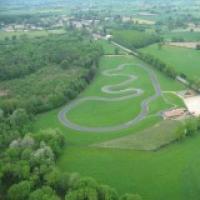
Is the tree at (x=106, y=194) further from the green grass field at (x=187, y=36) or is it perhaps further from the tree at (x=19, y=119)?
the green grass field at (x=187, y=36)

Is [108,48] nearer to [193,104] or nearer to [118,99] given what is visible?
[118,99]

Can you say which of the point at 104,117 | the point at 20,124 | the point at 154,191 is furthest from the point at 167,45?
the point at 154,191

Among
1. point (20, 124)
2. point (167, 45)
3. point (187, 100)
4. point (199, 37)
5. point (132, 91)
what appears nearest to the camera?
point (20, 124)

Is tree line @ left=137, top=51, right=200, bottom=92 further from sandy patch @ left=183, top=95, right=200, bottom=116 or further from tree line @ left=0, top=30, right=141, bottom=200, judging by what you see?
tree line @ left=0, top=30, right=141, bottom=200

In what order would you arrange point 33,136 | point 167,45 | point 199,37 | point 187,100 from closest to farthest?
point 33,136 → point 187,100 → point 167,45 → point 199,37

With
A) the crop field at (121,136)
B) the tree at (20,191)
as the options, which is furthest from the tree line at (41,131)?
the crop field at (121,136)

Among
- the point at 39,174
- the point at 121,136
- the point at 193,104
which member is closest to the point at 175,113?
the point at 193,104

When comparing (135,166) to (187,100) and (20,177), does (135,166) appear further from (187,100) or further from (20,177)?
(187,100)
